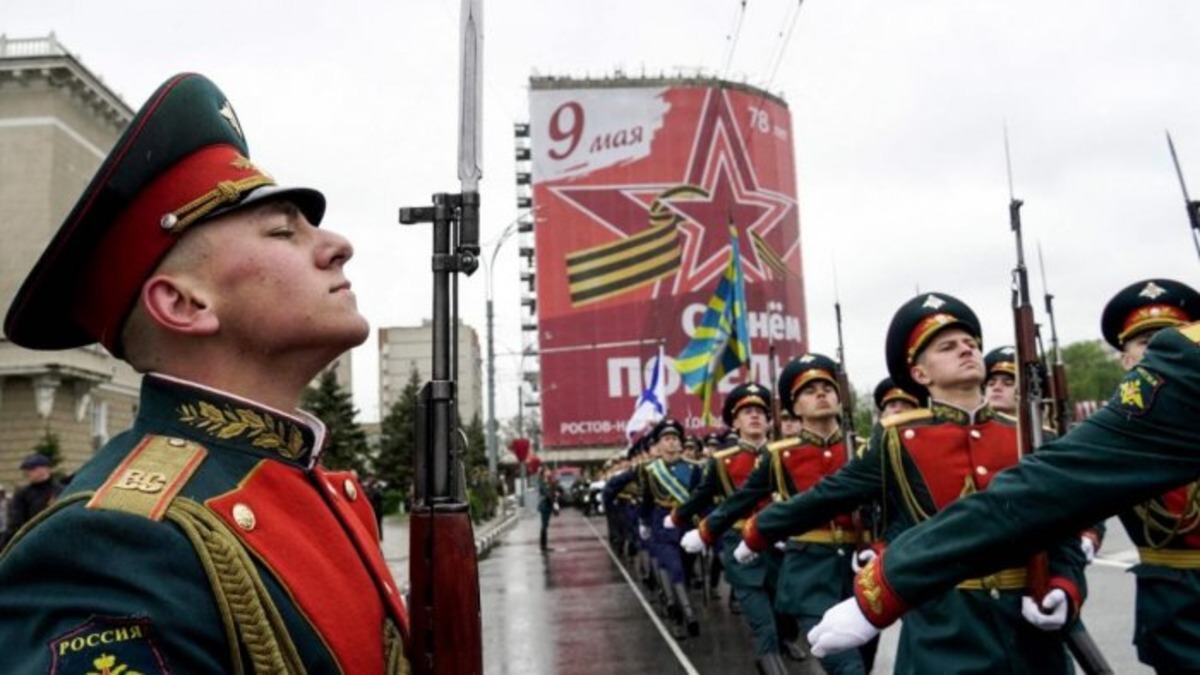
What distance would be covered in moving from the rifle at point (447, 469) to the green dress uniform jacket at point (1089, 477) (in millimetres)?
1067

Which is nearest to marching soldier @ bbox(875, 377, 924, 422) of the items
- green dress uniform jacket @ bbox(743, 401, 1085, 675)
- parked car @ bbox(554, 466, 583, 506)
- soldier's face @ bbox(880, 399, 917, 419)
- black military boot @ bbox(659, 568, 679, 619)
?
soldier's face @ bbox(880, 399, 917, 419)

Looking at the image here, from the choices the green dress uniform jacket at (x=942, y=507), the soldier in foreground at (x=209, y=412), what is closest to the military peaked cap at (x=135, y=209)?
the soldier in foreground at (x=209, y=412)

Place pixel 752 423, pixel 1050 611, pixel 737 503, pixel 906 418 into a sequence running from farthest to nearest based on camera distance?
1. pixel 752 423
2. pixel 737 503
3. pixel 906 418
4. pixel 1050 611

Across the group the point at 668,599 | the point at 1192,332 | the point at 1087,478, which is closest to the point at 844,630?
the point at 1087,478

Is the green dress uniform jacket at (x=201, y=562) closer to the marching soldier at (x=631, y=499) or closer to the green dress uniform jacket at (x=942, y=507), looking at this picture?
the green dress uniform jacket at (x=942, y=507)

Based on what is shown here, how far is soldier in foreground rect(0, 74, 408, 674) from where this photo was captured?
59.7 inches

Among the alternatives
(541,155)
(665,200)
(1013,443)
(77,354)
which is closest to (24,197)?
(77,354)

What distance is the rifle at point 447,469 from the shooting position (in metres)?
1.88

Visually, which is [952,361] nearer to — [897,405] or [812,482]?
[812,482]

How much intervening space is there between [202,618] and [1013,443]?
3.80 metres

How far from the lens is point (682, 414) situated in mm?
48000

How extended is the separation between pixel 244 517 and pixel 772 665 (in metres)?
5.71

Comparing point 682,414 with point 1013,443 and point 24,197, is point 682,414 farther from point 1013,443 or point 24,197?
point 1013,443

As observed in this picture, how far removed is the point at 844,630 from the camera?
2.69 metres
